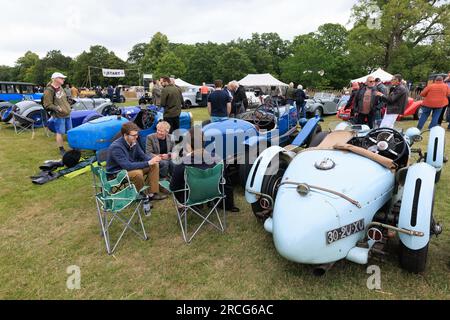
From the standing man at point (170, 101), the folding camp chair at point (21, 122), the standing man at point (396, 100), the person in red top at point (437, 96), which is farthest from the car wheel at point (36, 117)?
the person in red top at point (437, 96)

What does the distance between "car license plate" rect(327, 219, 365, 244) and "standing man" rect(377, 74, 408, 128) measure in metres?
5.48

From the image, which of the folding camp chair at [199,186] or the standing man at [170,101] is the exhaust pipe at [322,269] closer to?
the folding camp chair at [199,186]

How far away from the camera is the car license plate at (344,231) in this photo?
2.32m

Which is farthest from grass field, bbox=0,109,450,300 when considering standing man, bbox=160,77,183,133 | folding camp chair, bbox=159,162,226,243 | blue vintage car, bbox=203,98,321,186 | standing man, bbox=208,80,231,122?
standing man, bbox=208,80,231,122

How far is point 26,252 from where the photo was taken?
3.21m

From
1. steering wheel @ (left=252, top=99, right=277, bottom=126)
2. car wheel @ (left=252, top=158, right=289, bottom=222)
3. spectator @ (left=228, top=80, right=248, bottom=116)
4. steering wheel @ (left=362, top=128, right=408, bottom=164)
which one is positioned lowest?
car wheel @ (left=252, top=158, right=289, bottom=222)

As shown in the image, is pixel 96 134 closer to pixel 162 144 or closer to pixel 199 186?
pixel 162 144

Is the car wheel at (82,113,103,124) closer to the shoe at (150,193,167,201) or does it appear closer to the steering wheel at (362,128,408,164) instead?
the shoe at (150,193,167,201)

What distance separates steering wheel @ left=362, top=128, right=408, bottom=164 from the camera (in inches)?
130

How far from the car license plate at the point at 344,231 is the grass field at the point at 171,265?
50cm
